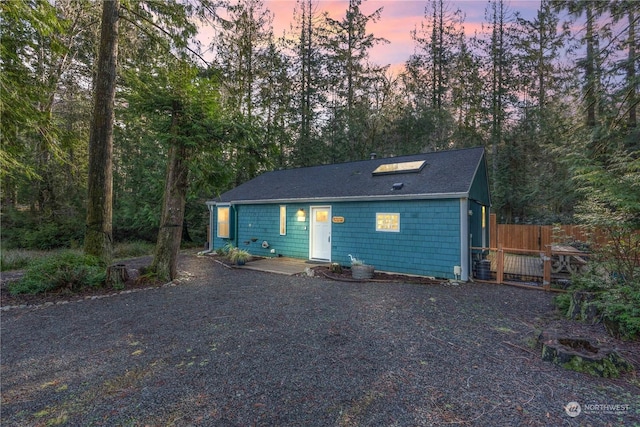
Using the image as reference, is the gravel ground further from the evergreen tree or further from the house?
the evergreen tree

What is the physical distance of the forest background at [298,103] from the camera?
6.64 m

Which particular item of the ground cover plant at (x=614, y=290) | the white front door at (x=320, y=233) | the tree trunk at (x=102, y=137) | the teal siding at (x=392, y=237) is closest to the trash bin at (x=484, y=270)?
the teal siding at (x=392, y=237)

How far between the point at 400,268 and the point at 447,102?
15.1 m

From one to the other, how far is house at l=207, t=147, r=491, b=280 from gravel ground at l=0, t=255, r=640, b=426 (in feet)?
7.56

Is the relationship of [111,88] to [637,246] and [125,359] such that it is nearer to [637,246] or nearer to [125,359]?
[125,359]

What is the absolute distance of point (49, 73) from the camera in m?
9.62

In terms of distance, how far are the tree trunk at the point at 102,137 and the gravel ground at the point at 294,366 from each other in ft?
6.57

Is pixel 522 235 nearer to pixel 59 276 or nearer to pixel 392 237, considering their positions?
pixel 392 237

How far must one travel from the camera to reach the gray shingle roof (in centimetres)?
776

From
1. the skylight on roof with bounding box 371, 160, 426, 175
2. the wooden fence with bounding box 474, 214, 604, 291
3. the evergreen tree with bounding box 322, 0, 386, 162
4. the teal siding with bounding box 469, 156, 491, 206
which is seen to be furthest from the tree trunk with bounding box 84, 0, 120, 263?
the evergreen tree with bounding box 322, 0, 386, 162

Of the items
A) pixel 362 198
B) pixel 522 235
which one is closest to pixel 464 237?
pixel 362 198

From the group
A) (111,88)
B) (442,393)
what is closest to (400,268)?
(442,393)

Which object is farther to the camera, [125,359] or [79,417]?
[125,359]

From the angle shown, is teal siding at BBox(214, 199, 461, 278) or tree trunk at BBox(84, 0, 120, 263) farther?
teal siding at BBox(214, 199, 461, 278)
